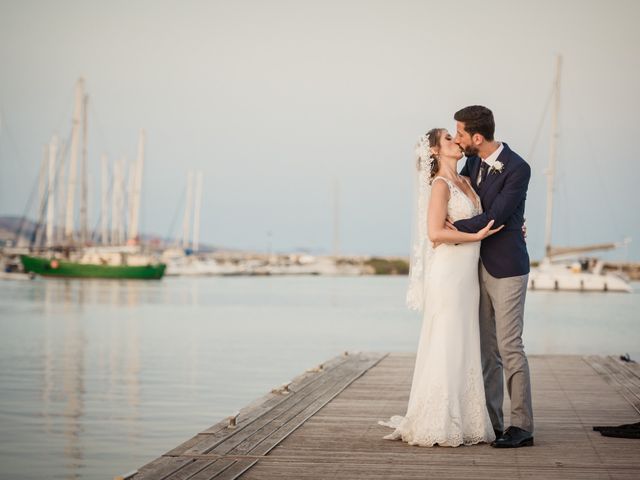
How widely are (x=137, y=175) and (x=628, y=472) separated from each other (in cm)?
6223

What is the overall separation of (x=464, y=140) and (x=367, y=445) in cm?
182

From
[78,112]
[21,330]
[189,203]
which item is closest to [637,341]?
[21,330]

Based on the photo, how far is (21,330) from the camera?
86.0 ft

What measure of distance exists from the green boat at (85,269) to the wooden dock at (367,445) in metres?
52.5

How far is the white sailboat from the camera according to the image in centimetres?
4956

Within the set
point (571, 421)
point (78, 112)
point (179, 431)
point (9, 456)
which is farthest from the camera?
point (78, 112)

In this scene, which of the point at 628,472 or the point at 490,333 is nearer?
the point at 628,472

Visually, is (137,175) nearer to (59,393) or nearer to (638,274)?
(638,274)

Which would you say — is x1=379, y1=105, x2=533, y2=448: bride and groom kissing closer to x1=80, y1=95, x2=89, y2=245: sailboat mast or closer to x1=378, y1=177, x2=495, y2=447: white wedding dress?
x1=378, y1=177, x2=495, y2=447: white wedding dress

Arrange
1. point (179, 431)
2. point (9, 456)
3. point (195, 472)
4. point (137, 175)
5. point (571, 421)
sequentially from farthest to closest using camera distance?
1. point (137, 175)
2. point (179, 431)
3. point (9, 456)
4. point (571, 421)
5. point (195, 472)

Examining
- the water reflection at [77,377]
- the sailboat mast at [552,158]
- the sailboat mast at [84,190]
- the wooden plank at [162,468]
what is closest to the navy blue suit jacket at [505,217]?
the wooden plank at [162,468]

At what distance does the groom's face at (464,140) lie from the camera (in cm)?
593

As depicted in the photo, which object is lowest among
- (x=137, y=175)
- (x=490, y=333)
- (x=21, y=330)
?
(x=21, y=330)

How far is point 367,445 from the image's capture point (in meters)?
5.98
